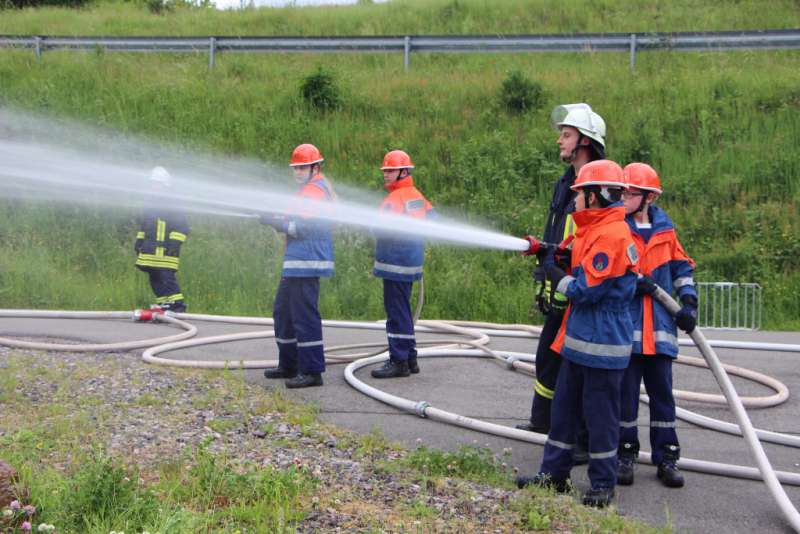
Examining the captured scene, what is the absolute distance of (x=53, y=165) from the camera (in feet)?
36.4

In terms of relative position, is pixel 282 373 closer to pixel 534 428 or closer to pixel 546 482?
pixel 534 428

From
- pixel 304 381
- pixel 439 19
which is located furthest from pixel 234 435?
pixel 439 19

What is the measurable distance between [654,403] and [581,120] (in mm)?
1754

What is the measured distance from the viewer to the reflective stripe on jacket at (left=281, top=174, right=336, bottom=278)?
7.37m

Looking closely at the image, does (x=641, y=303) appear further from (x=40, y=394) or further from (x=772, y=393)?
(x=40, y=394)

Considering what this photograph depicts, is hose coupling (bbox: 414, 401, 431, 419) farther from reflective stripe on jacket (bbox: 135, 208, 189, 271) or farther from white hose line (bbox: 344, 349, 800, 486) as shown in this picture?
reflective stripe on jacket (bbox: 135, 208, 189, 271)

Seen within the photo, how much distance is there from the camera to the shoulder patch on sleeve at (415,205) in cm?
777

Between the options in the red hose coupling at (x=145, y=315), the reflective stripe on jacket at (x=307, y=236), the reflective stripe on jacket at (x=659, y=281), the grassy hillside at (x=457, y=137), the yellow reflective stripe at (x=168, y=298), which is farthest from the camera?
the grassy hillside at (x=457, y=137)

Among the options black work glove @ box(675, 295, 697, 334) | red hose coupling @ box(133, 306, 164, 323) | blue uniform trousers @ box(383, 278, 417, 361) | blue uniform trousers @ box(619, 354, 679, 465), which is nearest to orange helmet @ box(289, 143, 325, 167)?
blue uniform trousers @ box(383, 278, 417, 361)

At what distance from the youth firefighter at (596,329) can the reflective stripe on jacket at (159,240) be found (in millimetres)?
7327

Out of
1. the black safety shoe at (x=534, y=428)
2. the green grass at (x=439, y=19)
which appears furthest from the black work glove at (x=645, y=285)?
the green grass at (x=439, y=19)

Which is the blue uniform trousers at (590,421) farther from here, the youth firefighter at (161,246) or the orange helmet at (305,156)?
the youth firefighter at (161,246)

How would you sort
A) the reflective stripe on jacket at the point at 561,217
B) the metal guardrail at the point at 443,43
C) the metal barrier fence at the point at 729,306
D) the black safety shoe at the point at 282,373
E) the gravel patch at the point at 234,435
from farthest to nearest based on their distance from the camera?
the metal guardrail at the point at 443,43 < the metal barrier fence at the point at 729,306 < the black safety shoe at the point at 282,373 < the reflective stripe on jacket at the point at 561,217 < the gravel patch at the point at 234,435

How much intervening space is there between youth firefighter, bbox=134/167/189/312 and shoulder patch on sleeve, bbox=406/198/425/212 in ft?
15.1
